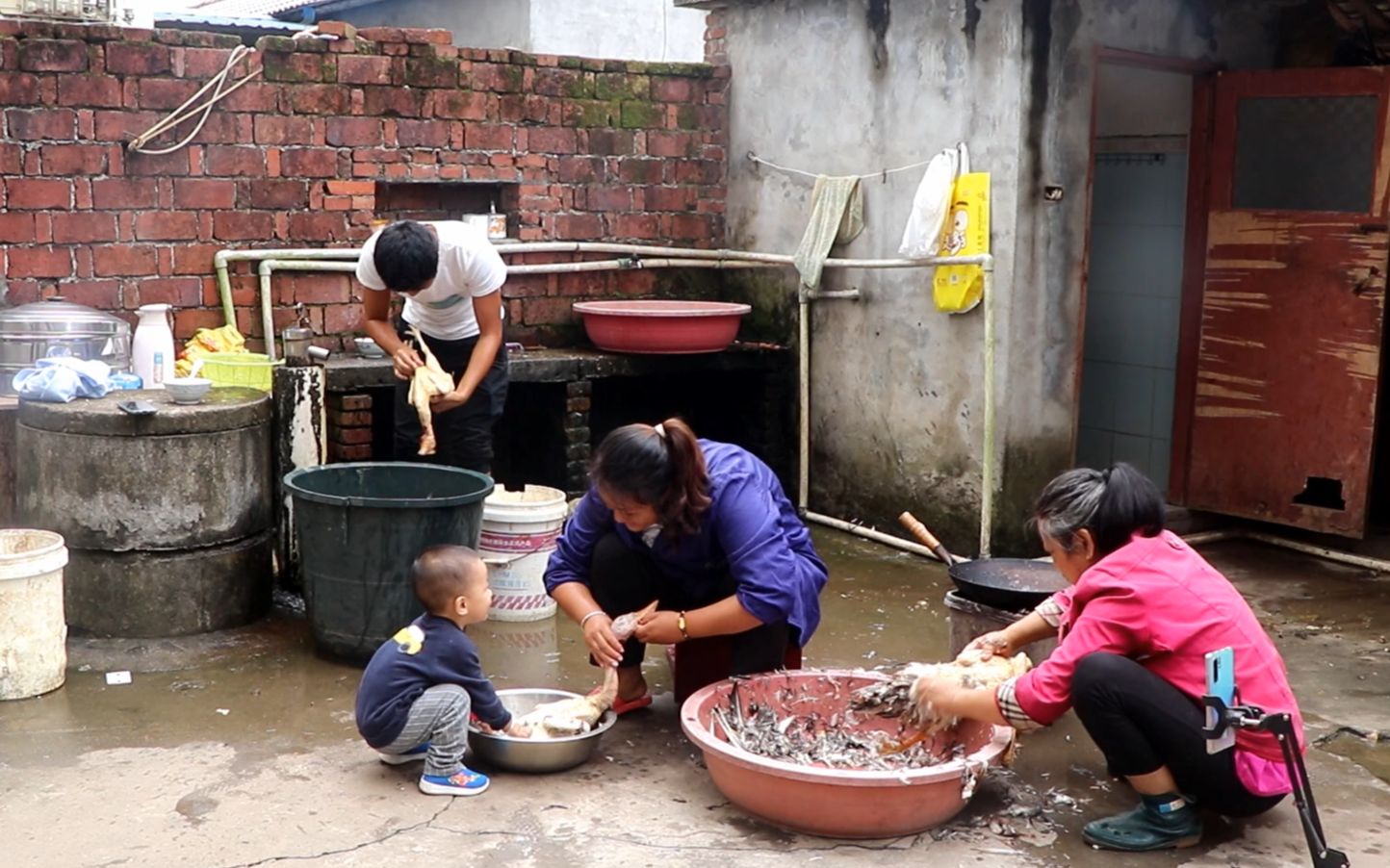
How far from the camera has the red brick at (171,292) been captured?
6492 millimetres

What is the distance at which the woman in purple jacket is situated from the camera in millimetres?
3973

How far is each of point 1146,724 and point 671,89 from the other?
5219 millimetres

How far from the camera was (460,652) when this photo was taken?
4.10 meters

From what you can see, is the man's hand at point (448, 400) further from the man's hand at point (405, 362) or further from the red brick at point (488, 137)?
the red brick at point (488, 137)

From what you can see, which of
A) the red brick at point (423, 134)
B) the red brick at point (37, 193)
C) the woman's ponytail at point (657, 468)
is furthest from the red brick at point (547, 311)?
the woman's ponytail at point (657, 468)

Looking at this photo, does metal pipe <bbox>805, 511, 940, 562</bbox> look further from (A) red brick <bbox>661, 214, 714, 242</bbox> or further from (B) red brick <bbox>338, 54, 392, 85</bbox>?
(B) red brick <bbox>338, 54, 392, 85</bbox>

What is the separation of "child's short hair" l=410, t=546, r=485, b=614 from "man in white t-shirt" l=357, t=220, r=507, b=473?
1.59 metres

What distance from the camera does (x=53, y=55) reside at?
6141 mm

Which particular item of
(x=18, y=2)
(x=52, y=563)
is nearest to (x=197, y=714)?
(x=52, y=563)

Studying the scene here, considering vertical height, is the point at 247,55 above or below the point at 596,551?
above

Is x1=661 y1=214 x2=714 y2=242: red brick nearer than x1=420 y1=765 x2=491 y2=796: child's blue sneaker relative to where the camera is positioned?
No

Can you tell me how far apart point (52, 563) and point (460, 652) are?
5.36 ft

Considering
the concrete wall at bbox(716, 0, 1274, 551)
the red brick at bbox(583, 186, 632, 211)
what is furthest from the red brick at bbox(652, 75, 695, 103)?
the red brick at bbox(583, 186, 632, 211)

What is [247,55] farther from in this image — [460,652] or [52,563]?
[460,652]
